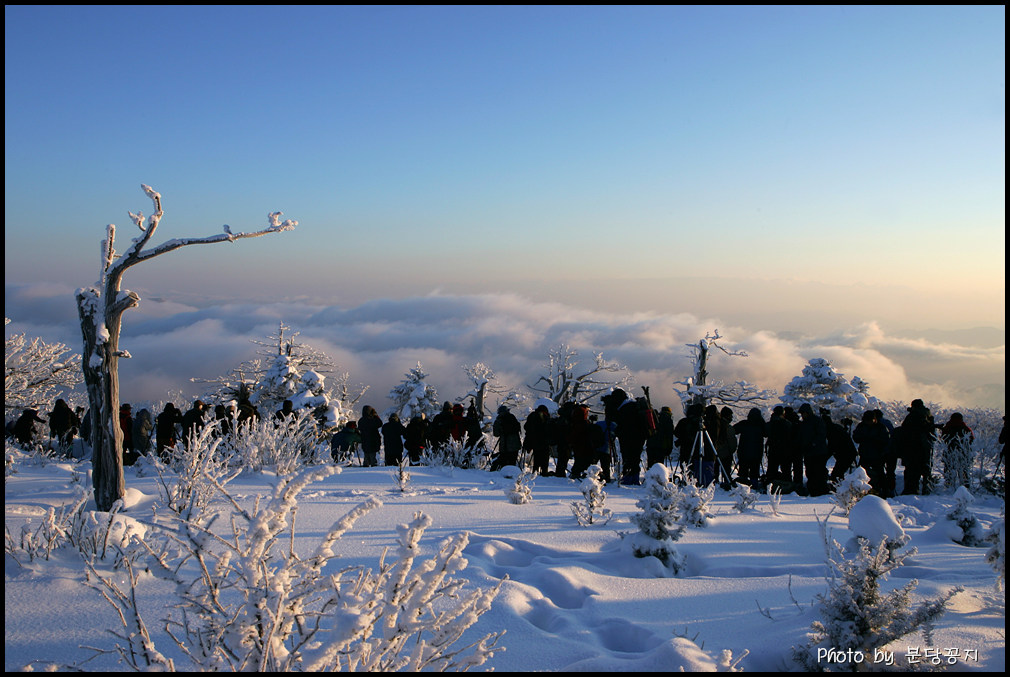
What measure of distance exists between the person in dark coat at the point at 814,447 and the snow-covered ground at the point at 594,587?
271 centimetres

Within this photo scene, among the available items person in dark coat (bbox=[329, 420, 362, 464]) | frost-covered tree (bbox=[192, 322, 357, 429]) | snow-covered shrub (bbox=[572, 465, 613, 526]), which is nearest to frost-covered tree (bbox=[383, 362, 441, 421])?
frost-covered tree (bbox=[192, 322, 357, 429])

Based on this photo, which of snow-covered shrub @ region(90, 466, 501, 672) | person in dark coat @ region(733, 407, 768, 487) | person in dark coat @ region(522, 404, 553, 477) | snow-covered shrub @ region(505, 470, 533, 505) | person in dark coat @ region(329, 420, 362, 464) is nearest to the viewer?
snow-covered shrub @ region(90, 466, 501, 672)

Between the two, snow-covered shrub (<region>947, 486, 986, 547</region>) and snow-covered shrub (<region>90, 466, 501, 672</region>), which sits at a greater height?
snow-covered shrub (<region>90, 466, 501, 672</region>)

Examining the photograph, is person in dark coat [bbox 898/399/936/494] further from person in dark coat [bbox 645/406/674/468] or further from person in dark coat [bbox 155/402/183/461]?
person in dark coat [bbox 155/402/183/461]

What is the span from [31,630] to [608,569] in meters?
3.73

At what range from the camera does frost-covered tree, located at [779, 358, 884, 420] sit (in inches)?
1089

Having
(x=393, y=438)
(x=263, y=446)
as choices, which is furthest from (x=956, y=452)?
(x=263, y=446)

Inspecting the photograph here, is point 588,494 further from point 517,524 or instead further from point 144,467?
point 144,467

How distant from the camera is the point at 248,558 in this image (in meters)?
2.27

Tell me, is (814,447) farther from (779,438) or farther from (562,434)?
(562,434)

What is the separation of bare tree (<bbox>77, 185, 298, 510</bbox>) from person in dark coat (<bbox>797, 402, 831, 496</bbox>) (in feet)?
29.9

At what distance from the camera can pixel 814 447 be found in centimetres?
1053

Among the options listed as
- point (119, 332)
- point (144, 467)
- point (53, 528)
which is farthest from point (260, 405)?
point (53, 528)

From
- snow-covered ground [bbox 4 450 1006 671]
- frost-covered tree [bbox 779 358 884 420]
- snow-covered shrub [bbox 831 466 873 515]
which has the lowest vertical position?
snow-covered ground [bbox 4 450 1006 671]
